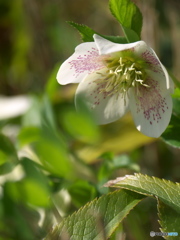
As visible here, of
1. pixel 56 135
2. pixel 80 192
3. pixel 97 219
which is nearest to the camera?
pixel 97 219

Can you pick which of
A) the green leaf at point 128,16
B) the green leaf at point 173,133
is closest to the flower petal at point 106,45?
the green leaf at point 128,16

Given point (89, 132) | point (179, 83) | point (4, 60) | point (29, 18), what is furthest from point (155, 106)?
point (4, 60)

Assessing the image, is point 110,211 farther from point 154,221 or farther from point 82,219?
point 154,221

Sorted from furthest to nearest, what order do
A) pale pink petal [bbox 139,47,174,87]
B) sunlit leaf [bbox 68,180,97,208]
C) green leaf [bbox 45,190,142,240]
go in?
sunlit leaf [bbox 68,180,97,208] < pale pink petal [bbox 139,47,174,87] < green leaf [bbox 45,190,142,240]

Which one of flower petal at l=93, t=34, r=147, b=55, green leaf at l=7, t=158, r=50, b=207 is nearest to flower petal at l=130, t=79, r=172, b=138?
flower petal at l=93, t=34, r=147, b=55

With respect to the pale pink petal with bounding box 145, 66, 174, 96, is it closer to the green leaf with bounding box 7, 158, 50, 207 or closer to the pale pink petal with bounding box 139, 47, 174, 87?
the pale pink petal with bounding box 139, 47, 174, 87

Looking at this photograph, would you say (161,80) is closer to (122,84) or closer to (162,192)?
(122,84)

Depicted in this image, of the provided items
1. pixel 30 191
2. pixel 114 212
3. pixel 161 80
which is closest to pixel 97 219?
pixel 114 212
